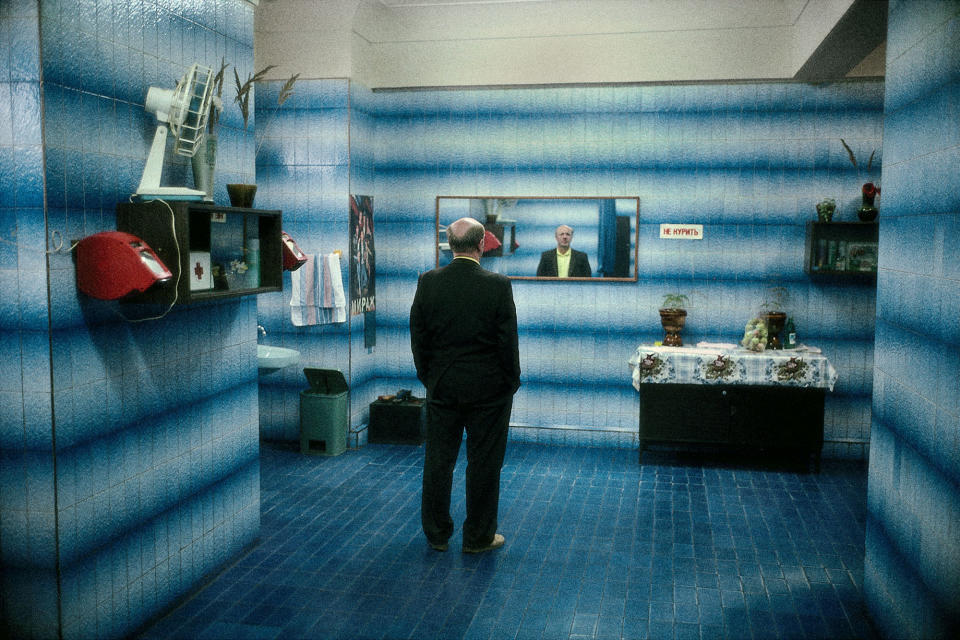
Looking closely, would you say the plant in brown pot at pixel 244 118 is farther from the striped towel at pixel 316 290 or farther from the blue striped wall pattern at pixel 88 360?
the striped towel at pixel 316 290

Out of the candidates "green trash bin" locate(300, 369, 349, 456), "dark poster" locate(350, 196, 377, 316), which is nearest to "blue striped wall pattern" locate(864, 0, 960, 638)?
"green trash bin" locate(300, 369, 349, 456)

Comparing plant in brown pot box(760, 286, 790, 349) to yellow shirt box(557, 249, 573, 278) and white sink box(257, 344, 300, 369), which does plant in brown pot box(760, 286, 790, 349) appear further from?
white sink box(257, 344, 300, 369)

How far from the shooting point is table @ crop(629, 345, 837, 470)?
5.83m

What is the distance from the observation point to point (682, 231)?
6445 mm

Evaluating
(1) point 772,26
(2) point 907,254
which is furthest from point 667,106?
(2) point 907,254

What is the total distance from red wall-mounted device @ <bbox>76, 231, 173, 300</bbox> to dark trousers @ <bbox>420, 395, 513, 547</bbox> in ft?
5.69

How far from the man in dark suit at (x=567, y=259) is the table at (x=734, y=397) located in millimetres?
910

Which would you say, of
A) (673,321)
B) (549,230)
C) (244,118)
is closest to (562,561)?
(673,321)

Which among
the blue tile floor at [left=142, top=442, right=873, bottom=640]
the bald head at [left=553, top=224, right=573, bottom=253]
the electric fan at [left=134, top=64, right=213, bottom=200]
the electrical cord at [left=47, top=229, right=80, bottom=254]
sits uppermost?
the electric fan at [left=134, top=64, right=213, bottom=200]

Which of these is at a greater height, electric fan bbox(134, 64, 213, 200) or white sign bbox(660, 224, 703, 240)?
electric fan bbox(134, 64, 213, 200)

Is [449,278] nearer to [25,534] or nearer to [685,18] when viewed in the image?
[25,534]

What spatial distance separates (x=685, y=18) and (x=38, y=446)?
211 inches

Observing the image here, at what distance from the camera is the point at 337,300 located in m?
6.23

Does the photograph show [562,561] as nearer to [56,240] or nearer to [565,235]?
[56,240]
